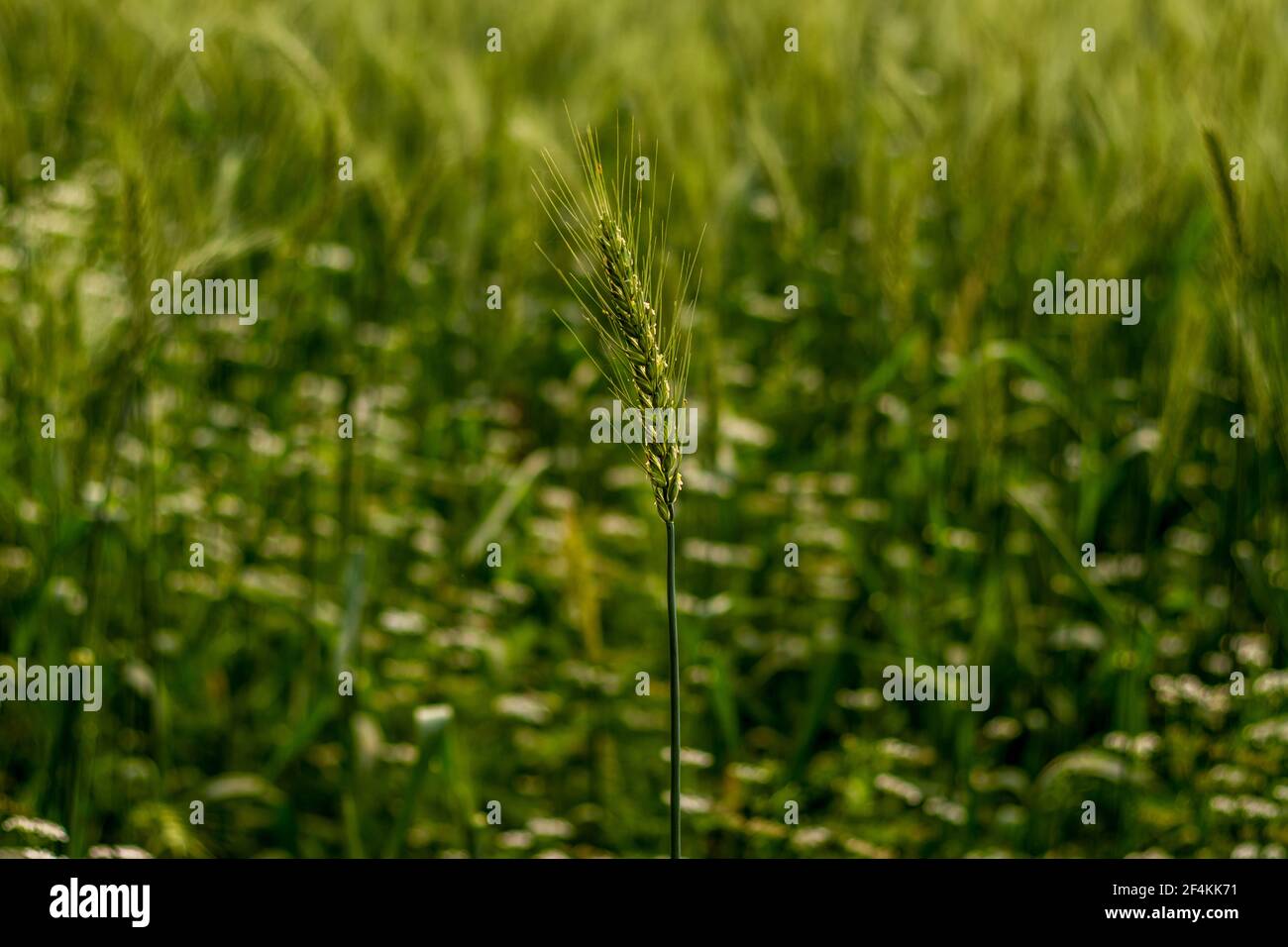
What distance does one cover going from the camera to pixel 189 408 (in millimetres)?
3861

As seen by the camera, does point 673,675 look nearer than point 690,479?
Yes

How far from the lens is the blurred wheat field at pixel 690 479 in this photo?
2.90 metres

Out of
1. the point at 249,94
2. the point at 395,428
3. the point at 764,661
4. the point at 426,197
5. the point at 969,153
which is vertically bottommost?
the point at 764,661

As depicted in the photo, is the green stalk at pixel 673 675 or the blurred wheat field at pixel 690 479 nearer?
the green stalk at pixel 673 675

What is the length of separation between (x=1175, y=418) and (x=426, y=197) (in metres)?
1.69

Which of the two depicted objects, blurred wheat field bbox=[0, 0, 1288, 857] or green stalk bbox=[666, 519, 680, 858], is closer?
green stalk bbox=[666, 519, 680, 858]

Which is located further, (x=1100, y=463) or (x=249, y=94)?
(x=249, y=94)

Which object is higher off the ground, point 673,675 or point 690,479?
point 690,479

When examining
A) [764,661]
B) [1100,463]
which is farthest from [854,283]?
[764,661]

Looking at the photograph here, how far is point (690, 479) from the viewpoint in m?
3.28

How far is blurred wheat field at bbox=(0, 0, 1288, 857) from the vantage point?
9.52 ft
